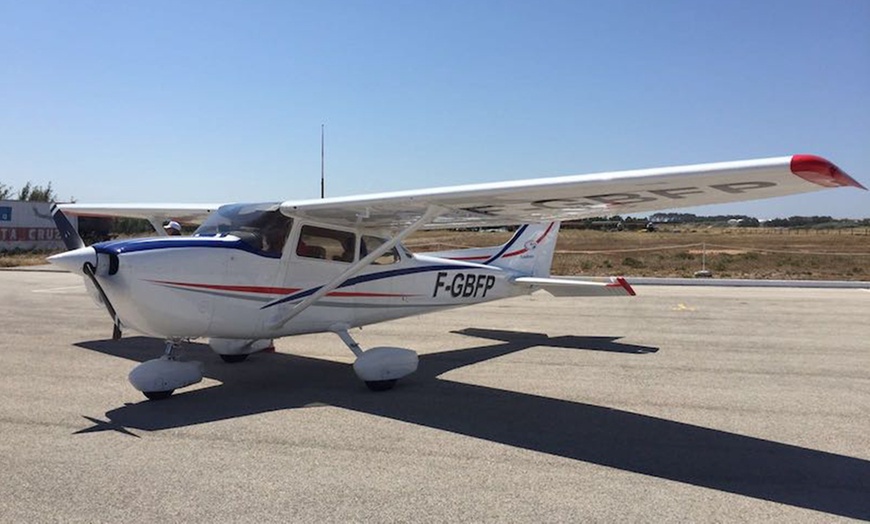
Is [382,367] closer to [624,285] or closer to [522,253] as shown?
[624,285]

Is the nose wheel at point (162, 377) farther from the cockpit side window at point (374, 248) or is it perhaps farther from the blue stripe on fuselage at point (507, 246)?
the blue stripe on fuselage at point (507, 246)

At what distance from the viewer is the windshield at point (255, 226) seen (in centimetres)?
708

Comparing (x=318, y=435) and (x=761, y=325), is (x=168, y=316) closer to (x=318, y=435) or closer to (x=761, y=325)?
(x=318, y=435)

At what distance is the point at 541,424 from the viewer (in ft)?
18.6

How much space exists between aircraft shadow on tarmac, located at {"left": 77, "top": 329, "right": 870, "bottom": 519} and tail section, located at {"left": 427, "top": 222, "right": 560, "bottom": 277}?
2.38m

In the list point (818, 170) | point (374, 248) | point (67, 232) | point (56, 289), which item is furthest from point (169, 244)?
point (56, 289)

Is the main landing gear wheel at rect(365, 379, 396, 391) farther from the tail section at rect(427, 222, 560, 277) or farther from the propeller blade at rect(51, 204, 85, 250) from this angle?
the propeller blade at rect(51, 204, 85, 250)

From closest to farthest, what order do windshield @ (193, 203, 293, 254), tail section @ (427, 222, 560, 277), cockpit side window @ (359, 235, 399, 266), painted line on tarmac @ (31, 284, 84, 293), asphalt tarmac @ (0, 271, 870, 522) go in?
asphalt tarmac @ (0, 271, 870, 522) → windshield @ (193, 203, 293, 254) → cockpit side window @ (359, 235, 399, 266) → tail section @ (427, 222, 560, 277) → painted line on tarmac @ (31, 284, 84, 293)

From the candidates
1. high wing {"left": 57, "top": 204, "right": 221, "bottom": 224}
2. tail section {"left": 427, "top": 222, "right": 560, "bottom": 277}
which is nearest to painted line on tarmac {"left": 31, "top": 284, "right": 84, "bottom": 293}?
high wing {"left": 57, "top": 204, "right": 221, "bottom": 224}

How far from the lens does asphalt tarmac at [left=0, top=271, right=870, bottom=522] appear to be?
393cm

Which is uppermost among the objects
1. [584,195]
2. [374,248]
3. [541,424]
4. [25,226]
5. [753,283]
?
[584,195]

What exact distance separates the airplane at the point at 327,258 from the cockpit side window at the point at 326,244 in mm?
12

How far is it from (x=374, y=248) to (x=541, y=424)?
135 inches

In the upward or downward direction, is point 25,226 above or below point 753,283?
above
